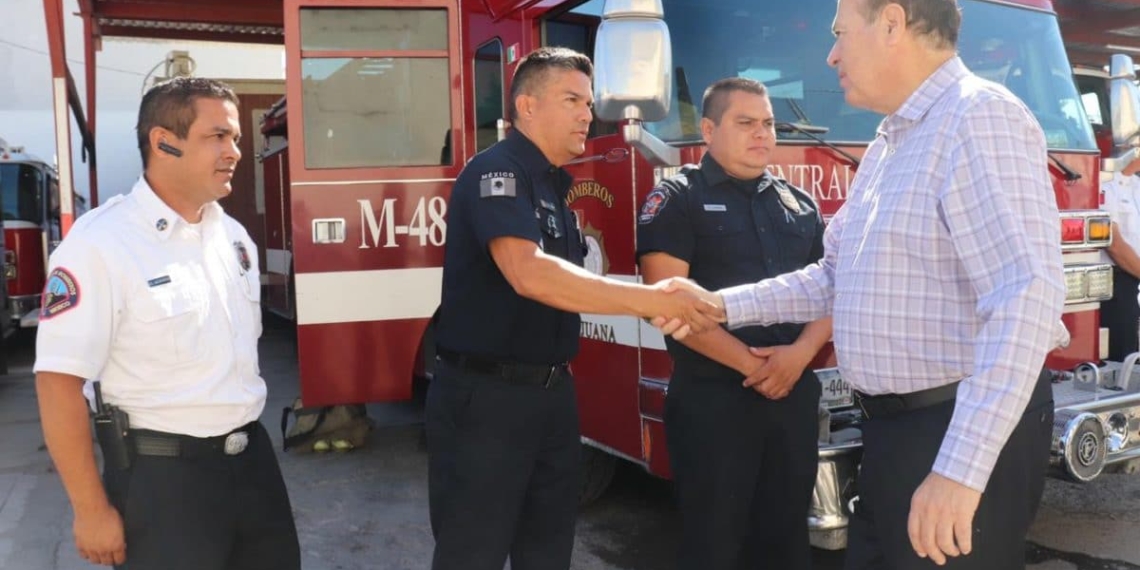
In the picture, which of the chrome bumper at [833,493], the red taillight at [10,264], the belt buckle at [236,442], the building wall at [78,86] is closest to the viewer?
the belt buckle at [236,442]

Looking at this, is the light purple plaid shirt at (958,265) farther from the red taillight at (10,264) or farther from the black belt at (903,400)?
the red taillight at (10,264)

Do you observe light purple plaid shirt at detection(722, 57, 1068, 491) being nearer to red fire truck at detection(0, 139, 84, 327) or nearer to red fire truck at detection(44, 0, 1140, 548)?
red fire truck at detection(44, 0, 1140, 548)

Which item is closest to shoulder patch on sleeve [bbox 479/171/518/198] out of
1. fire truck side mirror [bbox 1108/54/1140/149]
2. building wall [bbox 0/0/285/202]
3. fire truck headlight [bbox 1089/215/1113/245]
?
fire truck headlight [bbox 1089/215/1113/245]

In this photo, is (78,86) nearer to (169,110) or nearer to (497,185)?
(169,110)

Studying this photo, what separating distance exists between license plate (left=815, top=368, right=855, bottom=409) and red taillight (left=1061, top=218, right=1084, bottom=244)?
1.26 metres

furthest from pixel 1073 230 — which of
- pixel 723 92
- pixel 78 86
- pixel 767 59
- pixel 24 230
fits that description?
pixel 78 86

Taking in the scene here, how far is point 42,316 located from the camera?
6.95 ft

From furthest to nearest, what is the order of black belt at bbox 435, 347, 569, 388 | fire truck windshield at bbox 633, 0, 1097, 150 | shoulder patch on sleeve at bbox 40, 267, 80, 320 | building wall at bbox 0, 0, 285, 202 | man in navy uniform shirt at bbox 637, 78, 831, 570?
1. building wall at bbox 0, 0, 285, 202
2. fire truck windshield at bbox 633, 0, 1097, 150
3. man in navy uniform shirt at bbox 637, 78, 831, 570
4. black belt at bbox 435, 347, 569, 388
5. shoulder patch on sleeve at bbox 40, 267, 80, 320

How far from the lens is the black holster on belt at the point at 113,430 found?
218cm

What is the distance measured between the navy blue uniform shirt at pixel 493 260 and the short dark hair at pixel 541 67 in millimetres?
130

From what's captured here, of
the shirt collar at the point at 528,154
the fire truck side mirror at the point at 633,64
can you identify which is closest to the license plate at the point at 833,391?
the fire truck side mirror at the point at 633,64

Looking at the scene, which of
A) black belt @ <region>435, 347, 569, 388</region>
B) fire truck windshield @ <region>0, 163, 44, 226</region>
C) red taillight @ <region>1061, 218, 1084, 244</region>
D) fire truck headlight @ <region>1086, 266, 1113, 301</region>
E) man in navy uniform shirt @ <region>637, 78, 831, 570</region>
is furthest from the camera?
fire truck windshield @ <region>0, 163, 44, 226</region>

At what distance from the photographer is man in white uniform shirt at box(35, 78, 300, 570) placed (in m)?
2.11

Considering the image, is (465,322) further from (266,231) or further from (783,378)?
(266,231)
